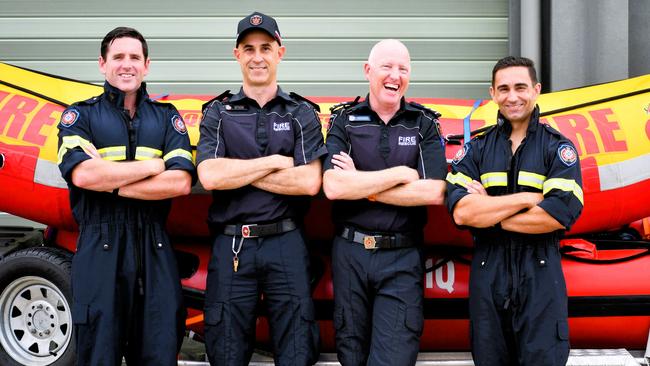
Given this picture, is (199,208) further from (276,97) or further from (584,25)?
(584,25)

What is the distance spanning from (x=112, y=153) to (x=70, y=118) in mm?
262

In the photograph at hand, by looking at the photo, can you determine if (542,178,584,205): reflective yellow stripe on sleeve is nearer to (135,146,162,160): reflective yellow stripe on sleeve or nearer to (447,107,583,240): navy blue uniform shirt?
(447,107,583,240): navy blue uniform shirt

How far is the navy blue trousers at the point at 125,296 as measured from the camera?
3.58 meters

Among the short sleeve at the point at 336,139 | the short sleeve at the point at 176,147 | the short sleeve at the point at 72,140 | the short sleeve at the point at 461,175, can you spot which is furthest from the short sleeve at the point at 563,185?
the short sleeve at the point at 72,140

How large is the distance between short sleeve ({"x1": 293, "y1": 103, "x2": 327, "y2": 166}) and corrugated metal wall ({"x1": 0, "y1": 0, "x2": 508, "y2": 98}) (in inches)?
102

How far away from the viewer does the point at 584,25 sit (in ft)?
19.6

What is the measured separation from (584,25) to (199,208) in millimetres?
3525

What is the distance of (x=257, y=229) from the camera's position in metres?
3.66

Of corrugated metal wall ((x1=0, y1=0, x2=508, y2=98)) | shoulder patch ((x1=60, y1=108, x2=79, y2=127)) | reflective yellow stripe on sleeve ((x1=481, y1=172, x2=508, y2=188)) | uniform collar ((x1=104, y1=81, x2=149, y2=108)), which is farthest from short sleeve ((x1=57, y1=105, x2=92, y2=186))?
corrugated metal wall ((x1=0, y1=0, x2=508, y2=98))

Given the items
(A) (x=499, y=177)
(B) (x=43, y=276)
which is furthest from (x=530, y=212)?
(B) (x=43, y=276)

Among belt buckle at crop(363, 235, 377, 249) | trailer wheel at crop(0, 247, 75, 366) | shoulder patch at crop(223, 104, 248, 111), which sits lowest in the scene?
trailer wheel at crop(0, 247, 75, 366)

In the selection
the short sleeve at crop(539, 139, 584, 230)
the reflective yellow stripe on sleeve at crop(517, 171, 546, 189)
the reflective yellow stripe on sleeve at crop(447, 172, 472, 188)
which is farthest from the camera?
the reflective yellow stripe on sleeve at crop(447, 172, 472, 188)

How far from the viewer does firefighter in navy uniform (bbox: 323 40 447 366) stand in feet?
11.8

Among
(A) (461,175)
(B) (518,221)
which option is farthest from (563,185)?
(A) (461,175)
